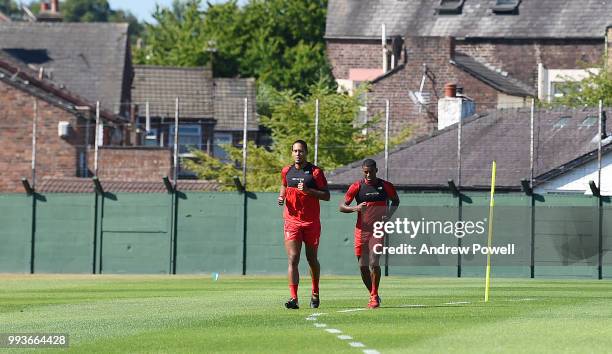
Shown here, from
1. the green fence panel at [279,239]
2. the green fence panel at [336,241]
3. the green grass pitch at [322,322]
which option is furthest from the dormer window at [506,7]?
the green grass pitch at [322,322]

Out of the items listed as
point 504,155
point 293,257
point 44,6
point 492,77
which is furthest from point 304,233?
point 44,6

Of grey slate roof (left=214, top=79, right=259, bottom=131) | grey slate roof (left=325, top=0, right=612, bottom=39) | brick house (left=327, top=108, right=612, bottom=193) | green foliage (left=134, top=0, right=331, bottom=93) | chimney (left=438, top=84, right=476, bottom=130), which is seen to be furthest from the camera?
green foliage (left=134, top=0, right=331, bottom=93)

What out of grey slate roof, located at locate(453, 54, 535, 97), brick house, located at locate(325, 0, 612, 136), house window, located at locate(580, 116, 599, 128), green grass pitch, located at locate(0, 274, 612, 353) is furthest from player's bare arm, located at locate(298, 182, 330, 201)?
grey slate roof, located at locate(453, 54, 535, 97)

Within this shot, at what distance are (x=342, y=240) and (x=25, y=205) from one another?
8.46 m

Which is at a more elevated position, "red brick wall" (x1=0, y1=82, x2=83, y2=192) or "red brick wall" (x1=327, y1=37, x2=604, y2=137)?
"red brick wall" (x1=327, y1=37, x2=604, y2=137)

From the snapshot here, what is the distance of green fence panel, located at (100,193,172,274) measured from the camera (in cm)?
4628

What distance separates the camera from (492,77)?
241 ft

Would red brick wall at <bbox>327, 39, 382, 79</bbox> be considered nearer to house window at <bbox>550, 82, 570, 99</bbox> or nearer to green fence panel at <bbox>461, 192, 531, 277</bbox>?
house window at <bbox>550, 82, 570, 99</bbox>

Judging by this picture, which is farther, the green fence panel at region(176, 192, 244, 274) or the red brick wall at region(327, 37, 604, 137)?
the red brick wall at region(327, 37, 604, 137)

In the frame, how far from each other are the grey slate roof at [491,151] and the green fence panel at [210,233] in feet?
15.0

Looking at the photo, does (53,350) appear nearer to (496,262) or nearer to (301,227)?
(301,227)

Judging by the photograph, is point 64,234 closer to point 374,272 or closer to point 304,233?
point 304,233

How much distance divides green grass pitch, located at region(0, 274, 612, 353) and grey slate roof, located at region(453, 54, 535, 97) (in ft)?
139

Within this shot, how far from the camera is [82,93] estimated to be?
258ft
